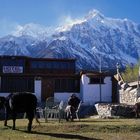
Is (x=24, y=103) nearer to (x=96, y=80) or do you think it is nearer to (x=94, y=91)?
(x=94, y=91)

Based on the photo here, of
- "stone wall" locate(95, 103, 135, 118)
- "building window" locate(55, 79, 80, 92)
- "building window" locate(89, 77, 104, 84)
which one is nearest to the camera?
"stone wall" locate(95, 103, 135, 118)

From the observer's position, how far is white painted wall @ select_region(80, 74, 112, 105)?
48225 mm

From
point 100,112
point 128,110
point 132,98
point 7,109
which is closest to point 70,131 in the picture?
point 7,109

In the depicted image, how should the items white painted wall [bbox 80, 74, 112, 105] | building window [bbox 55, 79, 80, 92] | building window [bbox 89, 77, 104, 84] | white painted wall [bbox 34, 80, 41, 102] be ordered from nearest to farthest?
white painted wall [bbox 80, 74, 112, 105], building window [bbox 89, 77, 104, 84], white painted wall [bbox 34, 80, 41, 102], building window [bbox 55, 79, 80, 92]

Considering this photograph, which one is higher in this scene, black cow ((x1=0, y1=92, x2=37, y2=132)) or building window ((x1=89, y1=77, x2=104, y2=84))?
building window ((x1=89, y1=77, x2=104, y2=84))

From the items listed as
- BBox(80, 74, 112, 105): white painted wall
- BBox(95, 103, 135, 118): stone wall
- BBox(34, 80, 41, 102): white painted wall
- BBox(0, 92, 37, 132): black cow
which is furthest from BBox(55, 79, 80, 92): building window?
BBox(0, 92, 37, 132): black cow

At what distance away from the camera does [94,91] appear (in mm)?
48531

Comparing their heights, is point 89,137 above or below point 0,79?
below

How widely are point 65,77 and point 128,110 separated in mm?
17455

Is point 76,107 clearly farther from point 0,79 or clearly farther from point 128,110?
point 0,79

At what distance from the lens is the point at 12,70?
169 feet

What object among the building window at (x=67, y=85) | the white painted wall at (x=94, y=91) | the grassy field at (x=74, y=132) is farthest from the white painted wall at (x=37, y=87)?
the grassy field at (x=74, y=132)

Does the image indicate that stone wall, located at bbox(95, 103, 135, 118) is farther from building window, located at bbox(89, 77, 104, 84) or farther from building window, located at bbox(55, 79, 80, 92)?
building window, located at bbox(55, 79, 80, 92)

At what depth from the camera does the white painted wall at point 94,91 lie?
48.2m
